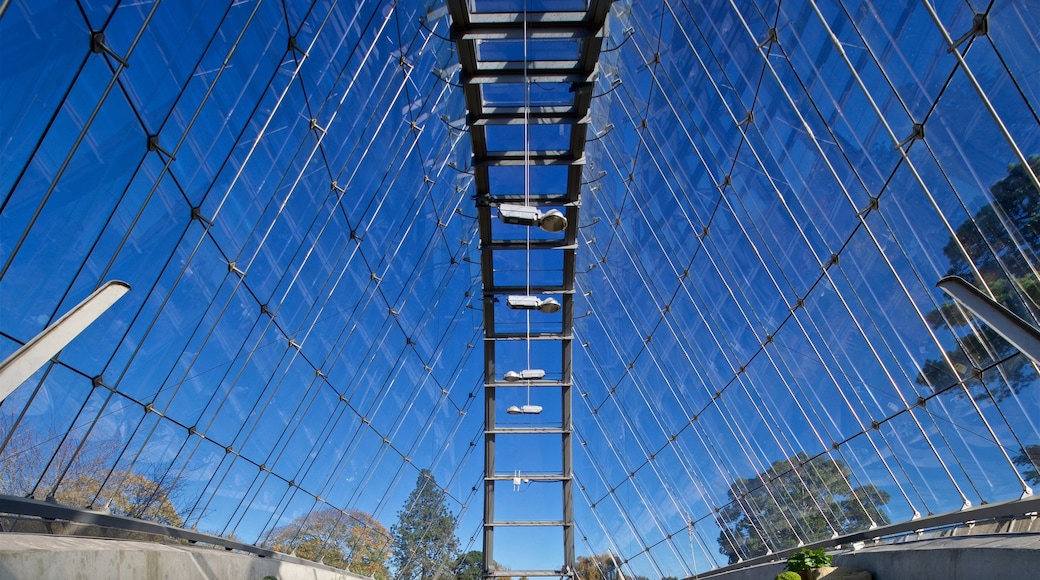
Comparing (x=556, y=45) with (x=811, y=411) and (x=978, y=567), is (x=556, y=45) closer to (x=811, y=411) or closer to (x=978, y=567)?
(x=811, y=411)

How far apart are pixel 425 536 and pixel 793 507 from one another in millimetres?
24312

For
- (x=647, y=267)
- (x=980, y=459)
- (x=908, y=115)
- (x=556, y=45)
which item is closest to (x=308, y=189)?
(x=556, y=45)

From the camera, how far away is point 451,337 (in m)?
49.1

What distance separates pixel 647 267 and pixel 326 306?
13614mm

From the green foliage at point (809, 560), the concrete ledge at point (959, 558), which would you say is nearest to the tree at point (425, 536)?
the green foliage at point (809, 560)

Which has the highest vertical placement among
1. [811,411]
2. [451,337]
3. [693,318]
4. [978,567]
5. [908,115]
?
[451,337]

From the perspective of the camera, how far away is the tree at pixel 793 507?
88.9 feet

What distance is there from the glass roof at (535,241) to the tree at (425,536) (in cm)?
166

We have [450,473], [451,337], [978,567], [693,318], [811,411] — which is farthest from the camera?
[450,473]

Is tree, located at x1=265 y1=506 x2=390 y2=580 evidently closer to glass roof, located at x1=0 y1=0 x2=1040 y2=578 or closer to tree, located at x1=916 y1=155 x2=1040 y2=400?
glass roof, located at x1=0 y1=0 x2=1040 y2=578

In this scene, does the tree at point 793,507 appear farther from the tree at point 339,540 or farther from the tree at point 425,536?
the tree at point 425,536

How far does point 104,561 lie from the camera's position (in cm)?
1691

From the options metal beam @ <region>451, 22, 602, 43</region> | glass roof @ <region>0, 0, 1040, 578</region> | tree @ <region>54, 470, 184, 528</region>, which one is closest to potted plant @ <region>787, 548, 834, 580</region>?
glass roof @ <region>0, 0, 1040, 578</region>

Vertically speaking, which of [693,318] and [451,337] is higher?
[451,337]
